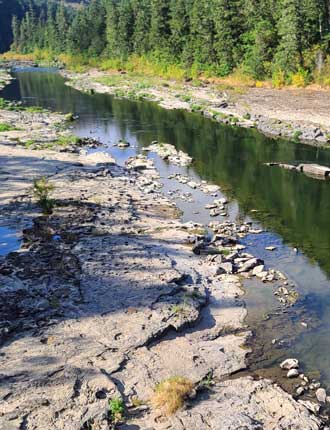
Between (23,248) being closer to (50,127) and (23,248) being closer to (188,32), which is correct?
(50,127)

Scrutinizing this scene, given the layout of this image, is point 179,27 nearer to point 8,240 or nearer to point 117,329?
point 8,240

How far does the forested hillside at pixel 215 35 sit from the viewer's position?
53188 mm

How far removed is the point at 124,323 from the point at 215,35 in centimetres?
6486

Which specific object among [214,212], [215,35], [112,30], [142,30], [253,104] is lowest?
[214,212]

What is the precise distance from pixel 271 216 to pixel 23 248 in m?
11.9

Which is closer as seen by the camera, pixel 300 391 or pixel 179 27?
pixel 300 391

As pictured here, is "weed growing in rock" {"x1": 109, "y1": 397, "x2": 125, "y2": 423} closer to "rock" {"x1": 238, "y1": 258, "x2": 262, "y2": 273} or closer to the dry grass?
the dry grass

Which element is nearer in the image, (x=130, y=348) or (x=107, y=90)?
(x=130, y=348)

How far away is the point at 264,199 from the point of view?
25.7 metres

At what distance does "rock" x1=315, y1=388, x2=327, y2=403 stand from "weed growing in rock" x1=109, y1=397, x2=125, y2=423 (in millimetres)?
4555

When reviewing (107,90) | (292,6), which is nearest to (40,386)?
(292,6)

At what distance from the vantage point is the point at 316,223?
22469mm

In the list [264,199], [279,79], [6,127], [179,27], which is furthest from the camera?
[179,27]

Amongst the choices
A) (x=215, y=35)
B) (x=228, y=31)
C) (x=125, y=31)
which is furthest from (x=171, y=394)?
(x=125, y=31)
